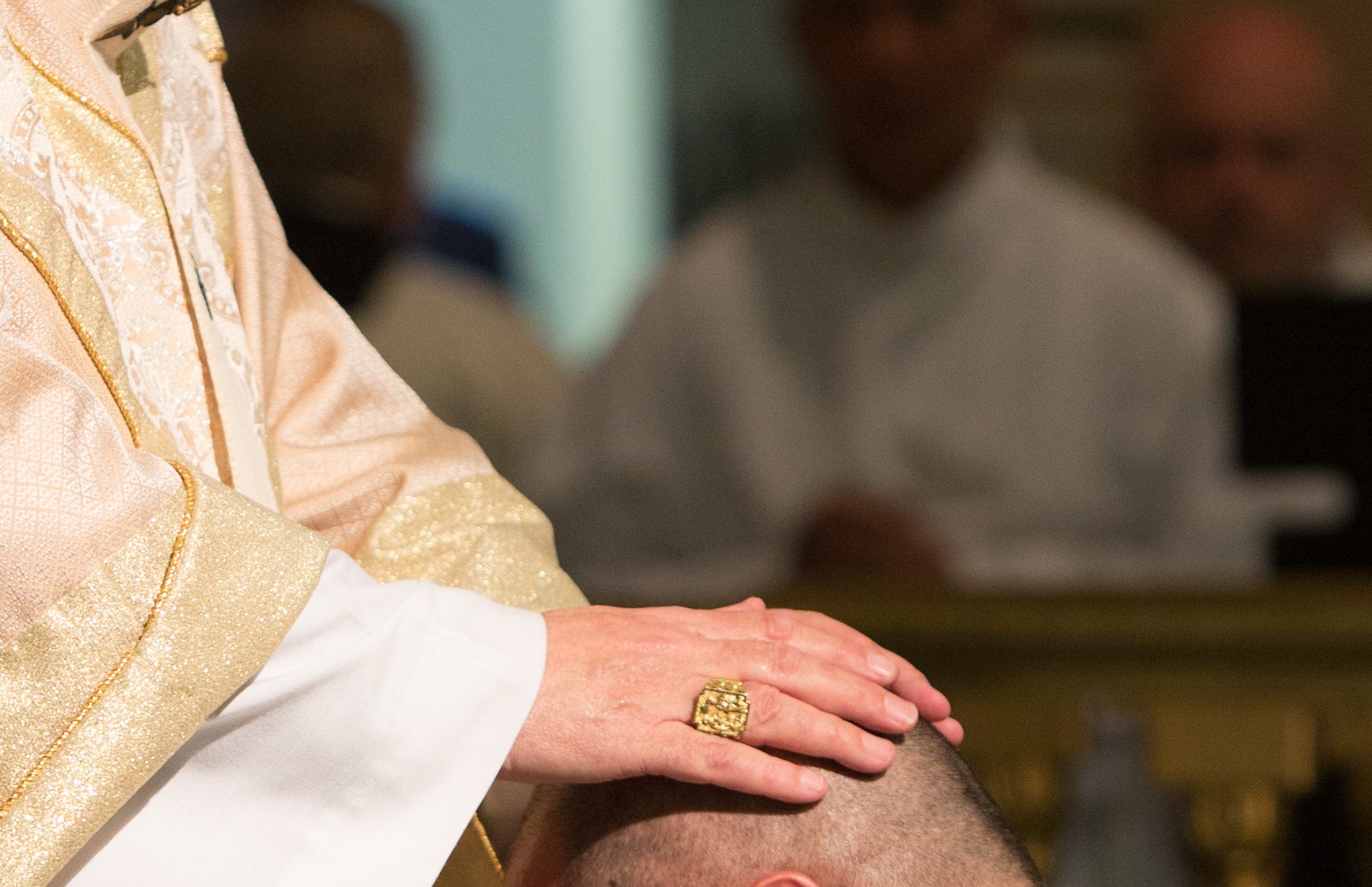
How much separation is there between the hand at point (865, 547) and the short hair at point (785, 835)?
221 cm

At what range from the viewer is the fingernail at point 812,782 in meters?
1.27

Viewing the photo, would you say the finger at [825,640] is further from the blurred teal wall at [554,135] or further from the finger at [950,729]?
the blurred teal wall at [554,135]

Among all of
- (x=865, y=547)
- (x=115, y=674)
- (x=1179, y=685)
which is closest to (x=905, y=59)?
(x=865, y=547)

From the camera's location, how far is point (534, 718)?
1.27 meters

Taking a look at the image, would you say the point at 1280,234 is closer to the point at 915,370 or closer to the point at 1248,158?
the point at 1248,158

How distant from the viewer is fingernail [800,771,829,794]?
1.27 metres

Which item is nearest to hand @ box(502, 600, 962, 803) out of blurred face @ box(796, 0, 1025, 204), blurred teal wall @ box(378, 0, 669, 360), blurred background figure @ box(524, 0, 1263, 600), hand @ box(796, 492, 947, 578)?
hand @ box(796, 492, 947, 578)

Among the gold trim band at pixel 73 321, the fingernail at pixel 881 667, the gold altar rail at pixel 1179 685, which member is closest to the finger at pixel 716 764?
the fingernail at pixel 881 667

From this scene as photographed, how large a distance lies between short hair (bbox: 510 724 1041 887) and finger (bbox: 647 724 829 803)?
33 millimetres

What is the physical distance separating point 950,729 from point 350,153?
2.71 metres

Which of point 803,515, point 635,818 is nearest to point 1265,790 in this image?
point 803,515

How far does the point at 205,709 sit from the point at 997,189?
328cm

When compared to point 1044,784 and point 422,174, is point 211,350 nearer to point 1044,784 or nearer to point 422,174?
point 1044,784

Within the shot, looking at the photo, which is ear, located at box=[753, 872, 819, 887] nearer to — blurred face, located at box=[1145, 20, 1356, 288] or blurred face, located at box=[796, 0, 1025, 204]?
blurred face, located at box=[796, 0, 1025, 204]
